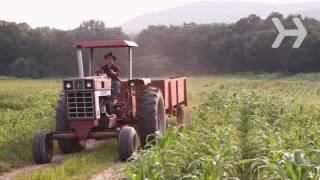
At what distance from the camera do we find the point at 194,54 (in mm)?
59250

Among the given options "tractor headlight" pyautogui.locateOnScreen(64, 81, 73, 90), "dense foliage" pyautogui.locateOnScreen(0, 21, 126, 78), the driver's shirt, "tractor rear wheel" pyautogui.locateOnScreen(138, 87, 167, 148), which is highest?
"dense foliage" pyautogui.locateOnScreen(0, 21, 126, 78)

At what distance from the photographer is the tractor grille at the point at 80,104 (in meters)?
9.43

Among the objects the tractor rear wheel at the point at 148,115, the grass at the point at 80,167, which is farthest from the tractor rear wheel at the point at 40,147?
the tractor rear wheel at the point at 148,115

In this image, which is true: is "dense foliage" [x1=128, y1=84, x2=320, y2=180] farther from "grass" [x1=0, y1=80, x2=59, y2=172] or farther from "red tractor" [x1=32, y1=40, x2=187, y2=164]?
"grass" [x1=0, y1=80, x2=59, y2=172]

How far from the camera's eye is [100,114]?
9883mm

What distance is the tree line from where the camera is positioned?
51531 mm

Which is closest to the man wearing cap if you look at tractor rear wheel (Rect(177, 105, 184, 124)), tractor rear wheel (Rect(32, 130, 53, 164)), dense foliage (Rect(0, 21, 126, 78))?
tractor rear wheel (Rect(32, 130, 53, 164))

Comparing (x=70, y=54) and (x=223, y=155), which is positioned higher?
(x=70, y=54)

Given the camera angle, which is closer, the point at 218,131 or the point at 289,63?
the point at 218,131

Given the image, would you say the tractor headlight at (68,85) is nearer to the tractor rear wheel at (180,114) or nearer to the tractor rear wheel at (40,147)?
the tractor rear wheel at (40,147)

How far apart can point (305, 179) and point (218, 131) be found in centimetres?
312

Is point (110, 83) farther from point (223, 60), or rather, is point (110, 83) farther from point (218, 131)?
point (223, 60)

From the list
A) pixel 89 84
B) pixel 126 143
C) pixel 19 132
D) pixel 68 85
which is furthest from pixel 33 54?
pixel 126 143

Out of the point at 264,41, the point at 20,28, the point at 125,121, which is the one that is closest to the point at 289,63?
the point at 264,41
